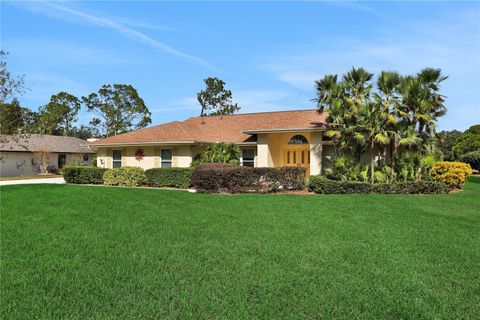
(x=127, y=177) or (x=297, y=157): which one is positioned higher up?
(x=297, y=157)

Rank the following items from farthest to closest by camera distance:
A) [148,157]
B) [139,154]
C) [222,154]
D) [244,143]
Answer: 1. [139,154]
2. [148,157]
3. [244,143]
4. [222,154]

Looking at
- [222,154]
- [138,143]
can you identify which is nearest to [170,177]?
[222,154]

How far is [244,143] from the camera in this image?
23.6m

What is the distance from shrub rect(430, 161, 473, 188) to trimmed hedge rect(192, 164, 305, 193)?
795 centimetres

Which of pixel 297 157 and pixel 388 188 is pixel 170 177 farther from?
pixel 388 188

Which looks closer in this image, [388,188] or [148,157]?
[388,188]

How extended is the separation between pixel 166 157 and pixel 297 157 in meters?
8.81

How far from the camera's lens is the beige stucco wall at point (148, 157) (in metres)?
23.4

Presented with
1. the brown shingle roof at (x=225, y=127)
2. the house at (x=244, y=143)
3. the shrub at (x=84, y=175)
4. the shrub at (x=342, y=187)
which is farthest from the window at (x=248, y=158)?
the shrub at (x=84, y=175)

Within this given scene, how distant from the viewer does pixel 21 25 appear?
38.7 feet

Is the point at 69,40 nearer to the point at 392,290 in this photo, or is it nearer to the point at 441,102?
the point at 392,290

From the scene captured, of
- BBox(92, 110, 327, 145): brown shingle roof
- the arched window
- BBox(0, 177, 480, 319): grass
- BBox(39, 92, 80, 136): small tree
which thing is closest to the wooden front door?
the arched window

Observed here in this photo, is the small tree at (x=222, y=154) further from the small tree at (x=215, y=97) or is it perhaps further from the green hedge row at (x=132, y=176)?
the small tree at (x=215, y=97)

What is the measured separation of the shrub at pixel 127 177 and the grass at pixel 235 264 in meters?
11.4
